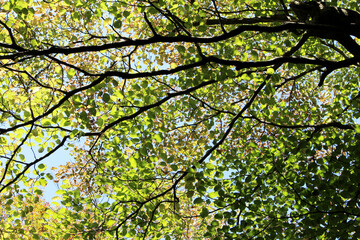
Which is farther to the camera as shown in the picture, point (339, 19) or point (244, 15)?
point (244, 15)

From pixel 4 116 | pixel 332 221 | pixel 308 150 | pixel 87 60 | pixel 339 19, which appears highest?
pixel 87 60

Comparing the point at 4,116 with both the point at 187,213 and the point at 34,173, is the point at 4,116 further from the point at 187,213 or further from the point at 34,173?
the point at 187,213

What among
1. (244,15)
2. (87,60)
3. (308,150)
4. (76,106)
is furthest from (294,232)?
(87,60)

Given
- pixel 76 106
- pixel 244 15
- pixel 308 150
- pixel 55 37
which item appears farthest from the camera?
pixel 244 15

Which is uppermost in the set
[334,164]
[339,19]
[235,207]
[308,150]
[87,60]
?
[87,60]

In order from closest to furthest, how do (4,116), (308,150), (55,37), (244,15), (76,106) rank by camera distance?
(4,116), (76,106), (308,150), (55,37), (244,15)

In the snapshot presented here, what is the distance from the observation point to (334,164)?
225 inches

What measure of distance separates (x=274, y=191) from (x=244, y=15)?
22.7 feet

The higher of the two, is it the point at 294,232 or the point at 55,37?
the point at 55,37

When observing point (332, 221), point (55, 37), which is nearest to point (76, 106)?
point (332, 221)

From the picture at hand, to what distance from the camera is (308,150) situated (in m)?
5.83

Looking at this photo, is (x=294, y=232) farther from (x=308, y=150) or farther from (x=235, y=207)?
(x=308, y=150)

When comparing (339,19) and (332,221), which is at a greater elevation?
(339,19)

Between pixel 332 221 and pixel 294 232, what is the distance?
0.75 metres
